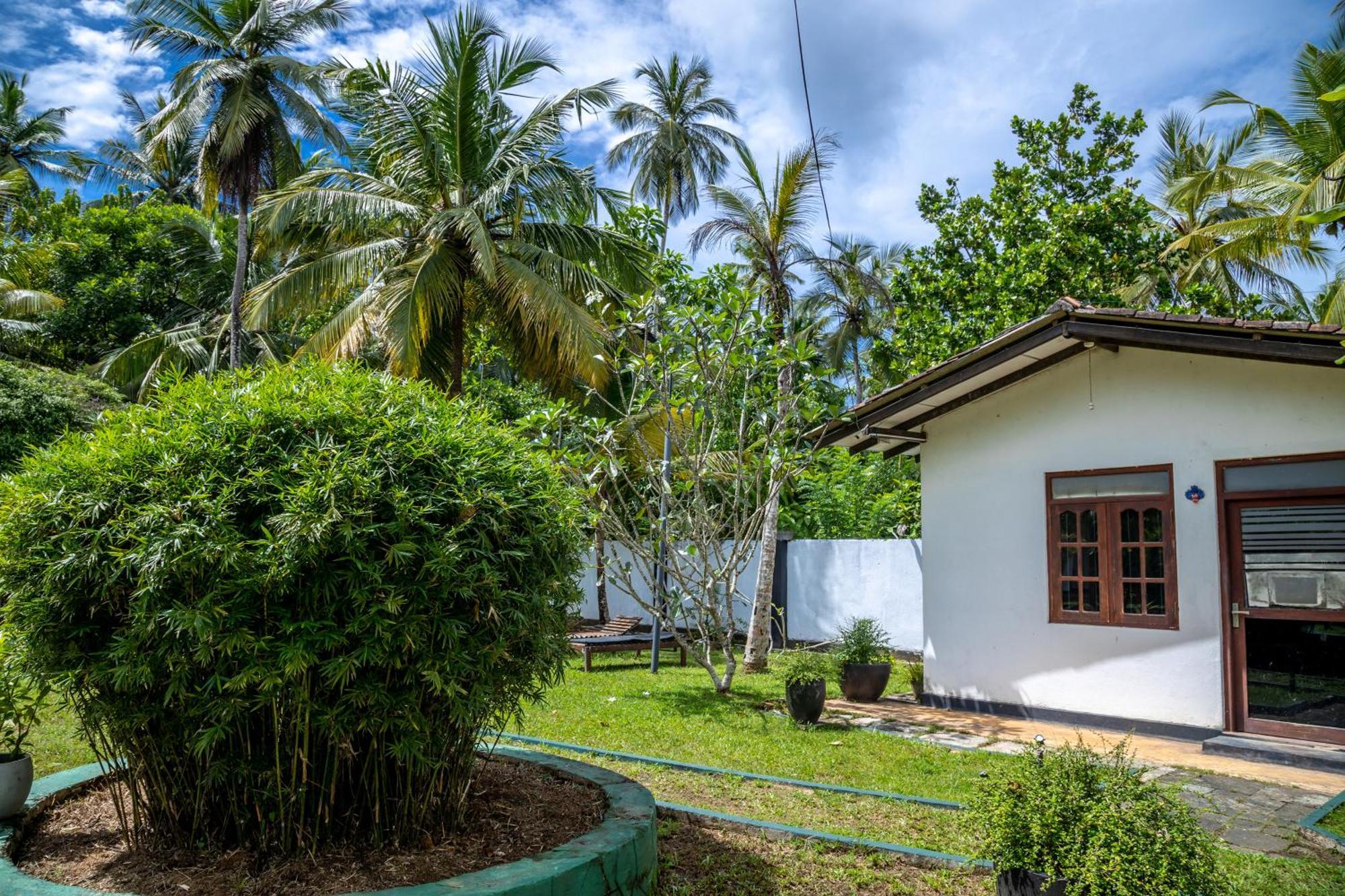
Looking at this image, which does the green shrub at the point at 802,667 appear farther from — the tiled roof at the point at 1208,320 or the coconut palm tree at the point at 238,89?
the coconut palm tree at the point at 238,89

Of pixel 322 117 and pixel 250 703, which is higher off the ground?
pixel 322 117

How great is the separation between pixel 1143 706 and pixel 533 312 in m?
9.57

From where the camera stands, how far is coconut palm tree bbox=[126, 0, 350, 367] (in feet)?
63.3

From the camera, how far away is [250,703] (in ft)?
11.4

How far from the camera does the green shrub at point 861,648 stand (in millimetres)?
10664

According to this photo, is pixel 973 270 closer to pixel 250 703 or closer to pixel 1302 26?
pixel 1302 26

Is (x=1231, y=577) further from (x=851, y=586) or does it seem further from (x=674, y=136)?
(x=674, y=136)

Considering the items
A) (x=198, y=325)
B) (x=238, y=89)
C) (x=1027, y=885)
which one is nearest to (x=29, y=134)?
(x=198, y=325)

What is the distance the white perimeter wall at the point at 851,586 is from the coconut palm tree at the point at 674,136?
41.0 ft

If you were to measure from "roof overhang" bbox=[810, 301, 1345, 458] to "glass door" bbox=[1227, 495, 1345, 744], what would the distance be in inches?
59.7

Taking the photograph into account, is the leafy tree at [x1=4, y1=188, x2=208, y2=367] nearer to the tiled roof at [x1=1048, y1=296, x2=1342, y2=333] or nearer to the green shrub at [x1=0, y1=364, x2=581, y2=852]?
the tiled roof at [x1=1048, y1=296, x2=1342, y2=333]

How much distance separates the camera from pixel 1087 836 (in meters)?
3.48

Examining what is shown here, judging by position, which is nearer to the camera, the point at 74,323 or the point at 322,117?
the point at 322,117

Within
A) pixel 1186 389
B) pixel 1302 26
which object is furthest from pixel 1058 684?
pixel 1302 26
